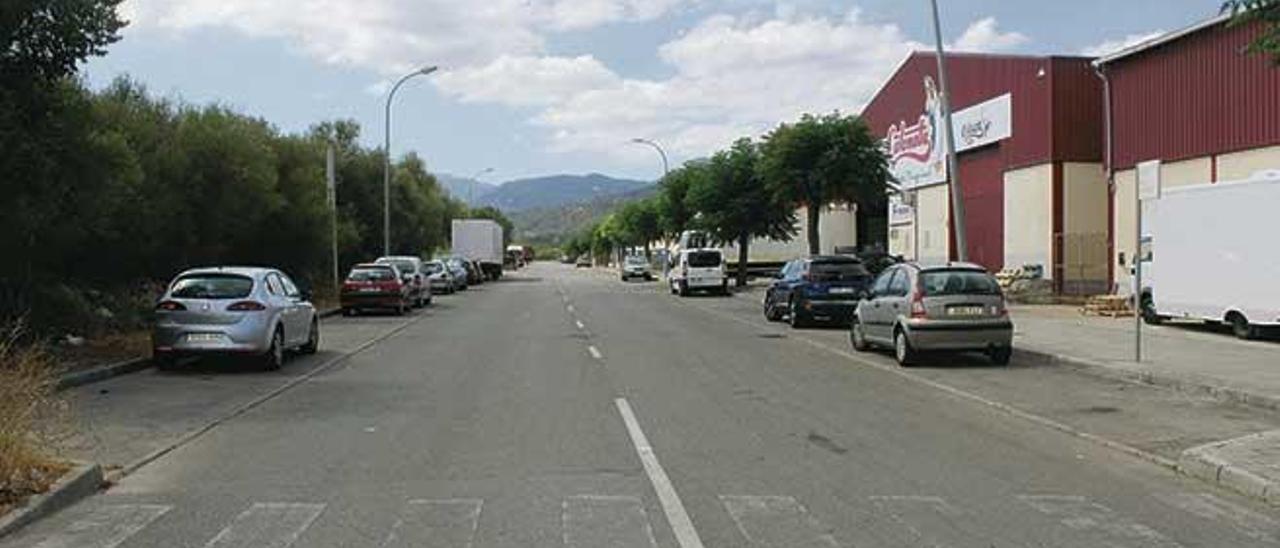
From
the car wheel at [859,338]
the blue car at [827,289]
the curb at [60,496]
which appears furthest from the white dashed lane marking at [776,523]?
the blue car at [827,289]

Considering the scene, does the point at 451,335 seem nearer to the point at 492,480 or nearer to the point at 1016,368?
the point at 1016,368

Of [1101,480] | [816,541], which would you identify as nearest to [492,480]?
[816,541]

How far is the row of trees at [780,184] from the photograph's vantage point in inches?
1569

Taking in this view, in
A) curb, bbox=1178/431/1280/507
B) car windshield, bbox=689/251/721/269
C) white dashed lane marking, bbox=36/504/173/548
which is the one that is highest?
car windshield, bbox=689/251/721/269

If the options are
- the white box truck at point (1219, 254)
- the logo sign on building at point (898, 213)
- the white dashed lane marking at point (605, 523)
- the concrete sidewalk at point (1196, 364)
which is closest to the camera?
the white dashed lane marking at point (605, 523)

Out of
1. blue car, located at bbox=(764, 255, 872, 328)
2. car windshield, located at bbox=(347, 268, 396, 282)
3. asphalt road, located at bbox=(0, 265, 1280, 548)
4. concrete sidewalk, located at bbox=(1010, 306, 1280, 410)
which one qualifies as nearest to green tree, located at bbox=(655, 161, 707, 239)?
car windshield, located at bbox=(347, 268, 396, 282)

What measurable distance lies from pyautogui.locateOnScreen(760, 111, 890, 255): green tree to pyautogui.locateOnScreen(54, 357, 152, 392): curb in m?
24.7

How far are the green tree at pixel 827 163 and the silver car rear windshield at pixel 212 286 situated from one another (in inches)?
940

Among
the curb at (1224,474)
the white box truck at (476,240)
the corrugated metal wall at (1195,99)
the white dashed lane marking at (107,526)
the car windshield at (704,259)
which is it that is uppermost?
the corrugated metal wall at (1195,99)

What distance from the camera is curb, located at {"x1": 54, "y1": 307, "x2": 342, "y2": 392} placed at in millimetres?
15625

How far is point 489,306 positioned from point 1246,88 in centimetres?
2238

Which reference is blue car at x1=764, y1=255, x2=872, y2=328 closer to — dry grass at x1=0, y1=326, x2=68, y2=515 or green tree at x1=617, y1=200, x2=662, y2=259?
dry grass at x1=0, y1=326, x2=68, y2=515

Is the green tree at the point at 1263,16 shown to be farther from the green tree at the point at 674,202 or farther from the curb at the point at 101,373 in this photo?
the green tree at the point at 674,202

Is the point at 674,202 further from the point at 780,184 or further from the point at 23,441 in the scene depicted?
the point at 23,441
